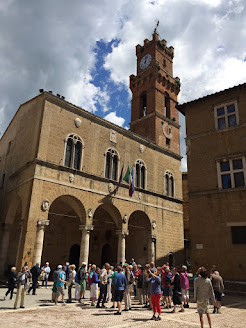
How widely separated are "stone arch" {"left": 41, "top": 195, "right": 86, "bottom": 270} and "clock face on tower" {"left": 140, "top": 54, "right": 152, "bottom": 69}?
23657mm

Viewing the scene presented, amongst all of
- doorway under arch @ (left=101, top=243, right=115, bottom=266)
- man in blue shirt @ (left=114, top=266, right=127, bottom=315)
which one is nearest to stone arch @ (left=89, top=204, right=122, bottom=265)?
doorway under arch @ (left=101, top=243, right=115, bottom=266)

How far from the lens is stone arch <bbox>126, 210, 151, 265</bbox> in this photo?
2225 centimetres

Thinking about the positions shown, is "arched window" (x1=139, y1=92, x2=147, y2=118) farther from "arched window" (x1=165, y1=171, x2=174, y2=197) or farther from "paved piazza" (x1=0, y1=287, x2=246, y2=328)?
"paved piazza" (x1=0, y1=287, x2=246, y2=328)

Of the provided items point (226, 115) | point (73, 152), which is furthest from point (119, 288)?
point (226, 115)

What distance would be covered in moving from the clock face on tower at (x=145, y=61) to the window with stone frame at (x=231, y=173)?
23.8m

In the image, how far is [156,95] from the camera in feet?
105

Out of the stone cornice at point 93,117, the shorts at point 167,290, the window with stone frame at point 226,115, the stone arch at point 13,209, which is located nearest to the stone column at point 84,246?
the stone arch at point 13,209

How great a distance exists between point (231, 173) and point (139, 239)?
11572 millimetres

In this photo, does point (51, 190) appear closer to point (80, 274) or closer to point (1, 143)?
point (80, 274)

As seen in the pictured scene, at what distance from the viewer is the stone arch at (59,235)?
64.0ft

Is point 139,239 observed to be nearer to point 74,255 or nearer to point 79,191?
point 74,255

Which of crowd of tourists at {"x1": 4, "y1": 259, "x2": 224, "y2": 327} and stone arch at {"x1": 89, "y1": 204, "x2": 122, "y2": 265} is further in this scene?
stone arch at {"x1": 89, "y1": 204, "x2": 122, "y2": 265}

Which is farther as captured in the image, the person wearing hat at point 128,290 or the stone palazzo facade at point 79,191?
the stone palazzo facade at point 79,191

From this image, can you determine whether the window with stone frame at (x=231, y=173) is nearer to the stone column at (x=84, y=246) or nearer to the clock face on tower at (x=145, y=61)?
the stone column at (x=84, y=246)
